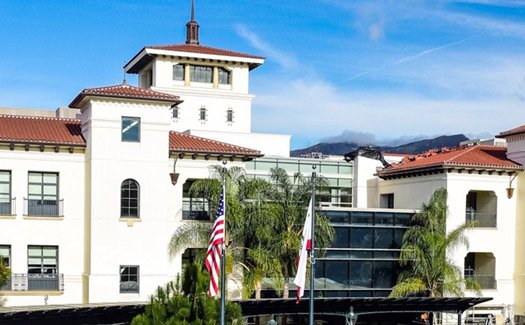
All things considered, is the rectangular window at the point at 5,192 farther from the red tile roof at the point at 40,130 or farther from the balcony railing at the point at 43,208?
the red tile roof at the point at 40,130

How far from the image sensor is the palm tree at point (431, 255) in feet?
150

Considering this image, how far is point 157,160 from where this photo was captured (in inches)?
1693

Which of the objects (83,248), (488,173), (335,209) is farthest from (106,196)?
(488,173)

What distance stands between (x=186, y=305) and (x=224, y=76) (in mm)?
40466

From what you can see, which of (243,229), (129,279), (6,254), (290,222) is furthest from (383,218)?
(6,254)

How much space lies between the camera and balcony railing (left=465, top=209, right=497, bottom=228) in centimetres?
4997

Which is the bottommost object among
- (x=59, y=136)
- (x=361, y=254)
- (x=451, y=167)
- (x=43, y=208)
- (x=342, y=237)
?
(x=361, y=254)

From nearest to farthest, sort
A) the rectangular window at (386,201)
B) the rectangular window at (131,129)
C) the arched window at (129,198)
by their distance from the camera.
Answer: the rectangular window at (131,129)
the arched window at (129,198)
the rectangular window at (386,201)

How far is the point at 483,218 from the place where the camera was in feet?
165

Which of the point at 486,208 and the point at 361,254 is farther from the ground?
the point at 486,208

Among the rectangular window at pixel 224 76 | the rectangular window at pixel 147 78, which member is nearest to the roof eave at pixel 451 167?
the rectangular window at pixel 224 76

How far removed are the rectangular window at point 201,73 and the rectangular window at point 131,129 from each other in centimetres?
2032

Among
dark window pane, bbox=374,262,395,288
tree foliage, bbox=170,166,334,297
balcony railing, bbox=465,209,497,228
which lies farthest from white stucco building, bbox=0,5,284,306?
balcony railing, bbox=465,209,497,228

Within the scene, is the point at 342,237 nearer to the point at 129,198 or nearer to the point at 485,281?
the point at 485,281
